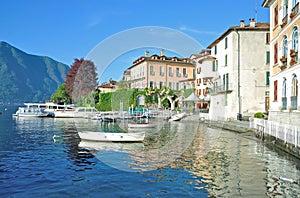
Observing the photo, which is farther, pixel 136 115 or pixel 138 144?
pixel 136 115

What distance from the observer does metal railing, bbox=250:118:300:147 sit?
48.2ft

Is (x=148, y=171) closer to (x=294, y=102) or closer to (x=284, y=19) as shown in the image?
(x=294, y=102)

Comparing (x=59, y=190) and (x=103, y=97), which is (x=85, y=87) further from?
(x=59, y=190)

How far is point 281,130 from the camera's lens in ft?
57.9

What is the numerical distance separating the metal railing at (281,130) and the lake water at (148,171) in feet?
3.14

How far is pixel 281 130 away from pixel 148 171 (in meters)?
9.52

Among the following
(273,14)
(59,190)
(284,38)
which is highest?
(273,14)

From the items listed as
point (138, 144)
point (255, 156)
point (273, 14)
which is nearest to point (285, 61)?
Answer: point (273, 14)

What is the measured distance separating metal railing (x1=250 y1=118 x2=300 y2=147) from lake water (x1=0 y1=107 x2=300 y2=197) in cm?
96

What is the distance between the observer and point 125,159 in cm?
1574

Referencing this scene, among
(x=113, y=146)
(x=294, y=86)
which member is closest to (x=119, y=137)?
(x=113, y=146)

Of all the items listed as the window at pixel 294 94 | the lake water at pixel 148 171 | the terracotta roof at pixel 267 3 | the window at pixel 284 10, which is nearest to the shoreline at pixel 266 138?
the lake water at pixel 148 171

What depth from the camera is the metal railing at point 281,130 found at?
14691mm

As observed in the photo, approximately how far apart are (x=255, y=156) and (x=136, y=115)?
30039mm
